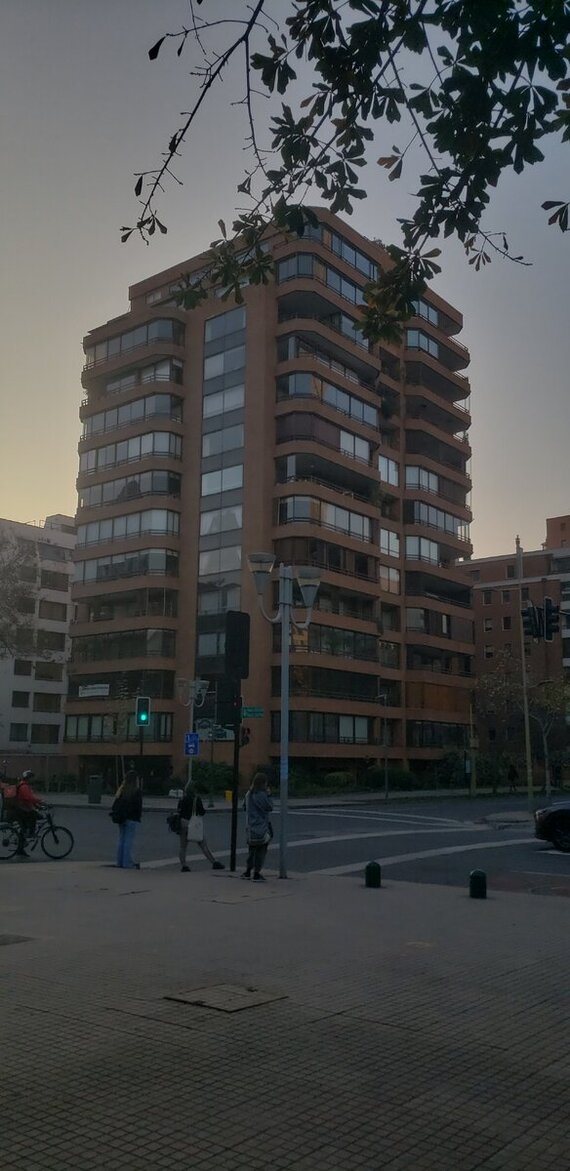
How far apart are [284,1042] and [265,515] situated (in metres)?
47.8

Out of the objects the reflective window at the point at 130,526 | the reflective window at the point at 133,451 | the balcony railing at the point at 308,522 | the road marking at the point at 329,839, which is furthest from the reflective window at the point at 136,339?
the road marking at the point at 329,839

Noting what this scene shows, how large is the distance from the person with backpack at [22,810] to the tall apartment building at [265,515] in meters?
33.2

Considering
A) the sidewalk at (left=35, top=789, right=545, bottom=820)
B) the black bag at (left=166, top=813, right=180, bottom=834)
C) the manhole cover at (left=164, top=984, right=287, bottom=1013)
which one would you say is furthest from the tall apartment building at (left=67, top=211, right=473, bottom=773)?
the manhole cover at (left=164, top=984, right=287, bottom=1013)

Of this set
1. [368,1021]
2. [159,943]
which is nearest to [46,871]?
[159,943]

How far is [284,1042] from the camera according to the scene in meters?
5.86

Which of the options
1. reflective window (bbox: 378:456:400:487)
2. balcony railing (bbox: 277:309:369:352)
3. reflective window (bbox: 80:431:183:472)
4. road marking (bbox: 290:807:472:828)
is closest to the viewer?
road marking (bbox: 290:807:472:828)

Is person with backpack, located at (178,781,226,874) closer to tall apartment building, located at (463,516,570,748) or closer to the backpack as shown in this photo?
the backpack

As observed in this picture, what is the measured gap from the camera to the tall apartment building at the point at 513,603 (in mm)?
84500

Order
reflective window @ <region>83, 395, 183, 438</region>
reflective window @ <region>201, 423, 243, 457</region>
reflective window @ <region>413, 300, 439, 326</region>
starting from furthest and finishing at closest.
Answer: reflective window @ <region>413, 300, 439, 326</region> → reflective window @ <region>83, 395, 183, 438</region> → reflective window @ <region>201, 423, 243, 457</region>

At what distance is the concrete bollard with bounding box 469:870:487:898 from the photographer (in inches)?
493

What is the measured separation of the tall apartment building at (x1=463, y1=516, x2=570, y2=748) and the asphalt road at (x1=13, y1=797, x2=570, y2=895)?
53723 millimetres

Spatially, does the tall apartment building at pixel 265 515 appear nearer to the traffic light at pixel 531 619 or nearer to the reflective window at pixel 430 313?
the reflective window at pixel 430 313

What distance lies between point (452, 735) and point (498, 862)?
46.9 m

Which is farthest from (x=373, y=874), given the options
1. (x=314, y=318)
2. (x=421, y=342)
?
(x=421, y=342)
